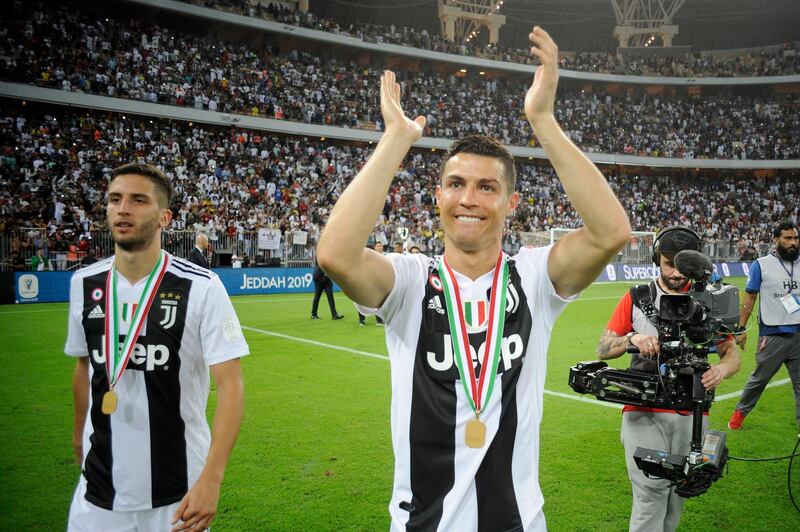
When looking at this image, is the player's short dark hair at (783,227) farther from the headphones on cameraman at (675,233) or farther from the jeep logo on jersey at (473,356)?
the jeep logo on jersey at (473,356)

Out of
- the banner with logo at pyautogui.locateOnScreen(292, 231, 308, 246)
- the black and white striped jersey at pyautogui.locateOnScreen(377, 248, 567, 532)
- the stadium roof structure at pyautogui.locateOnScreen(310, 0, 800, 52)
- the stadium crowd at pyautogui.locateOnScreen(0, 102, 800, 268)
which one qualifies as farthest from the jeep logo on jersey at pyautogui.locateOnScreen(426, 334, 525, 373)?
the stadium roof structure at pyautogui.locateOnScreen(310, 0, 800, 52)

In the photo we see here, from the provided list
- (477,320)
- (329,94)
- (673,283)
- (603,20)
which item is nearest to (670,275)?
(673,283)

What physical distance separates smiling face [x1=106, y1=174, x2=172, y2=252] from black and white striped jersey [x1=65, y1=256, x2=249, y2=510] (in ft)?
0.66

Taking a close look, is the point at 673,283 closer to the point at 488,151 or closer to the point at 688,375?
the point at 688,375

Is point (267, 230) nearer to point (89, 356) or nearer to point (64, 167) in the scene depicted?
point (64, 167)

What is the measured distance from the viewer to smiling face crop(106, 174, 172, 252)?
2898mm

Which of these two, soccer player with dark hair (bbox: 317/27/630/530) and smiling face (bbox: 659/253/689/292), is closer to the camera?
soccer player with dark hair (bbox: 317/27/630/530)

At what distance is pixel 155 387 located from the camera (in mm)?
2799

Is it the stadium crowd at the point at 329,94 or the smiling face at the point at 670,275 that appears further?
the stadium crowd at the point at 329,94

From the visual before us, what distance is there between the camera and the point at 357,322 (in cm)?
1512

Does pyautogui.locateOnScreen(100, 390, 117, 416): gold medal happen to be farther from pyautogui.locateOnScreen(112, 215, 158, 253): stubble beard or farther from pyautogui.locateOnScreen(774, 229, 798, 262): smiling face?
pyautogui.locateOnScreen(774, 229, 798, 262): smiling face

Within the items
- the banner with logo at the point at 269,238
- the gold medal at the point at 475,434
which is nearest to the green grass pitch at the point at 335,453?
the gold medal at the point at 475,434

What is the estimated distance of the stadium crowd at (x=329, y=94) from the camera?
28031 mm

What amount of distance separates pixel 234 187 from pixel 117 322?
26943 mm
